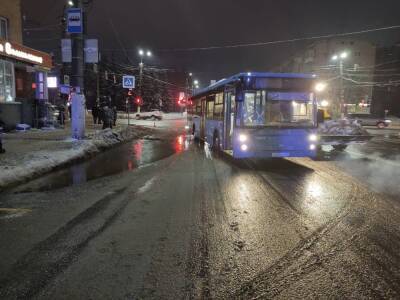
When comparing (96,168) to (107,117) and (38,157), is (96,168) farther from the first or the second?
(107,117)

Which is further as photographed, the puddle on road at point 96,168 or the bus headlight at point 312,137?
the bus headlight at point 312,137

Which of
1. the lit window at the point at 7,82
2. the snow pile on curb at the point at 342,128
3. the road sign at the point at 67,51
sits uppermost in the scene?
the road sign at the point at 67,51

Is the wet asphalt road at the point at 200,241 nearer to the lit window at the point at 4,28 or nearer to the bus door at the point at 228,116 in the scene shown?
the bus door at the point at 228,116

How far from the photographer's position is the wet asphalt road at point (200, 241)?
4039 millimetres

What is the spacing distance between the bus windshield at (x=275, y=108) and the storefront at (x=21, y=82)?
15.0m

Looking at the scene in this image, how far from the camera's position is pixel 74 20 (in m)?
17.2

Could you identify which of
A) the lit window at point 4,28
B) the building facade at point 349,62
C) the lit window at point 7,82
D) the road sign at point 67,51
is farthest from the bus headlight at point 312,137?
the building facade at point 349,62

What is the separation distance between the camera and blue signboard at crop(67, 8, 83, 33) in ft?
56.1

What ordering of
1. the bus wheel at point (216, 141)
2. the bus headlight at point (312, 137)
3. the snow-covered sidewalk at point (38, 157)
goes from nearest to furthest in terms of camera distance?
1. the snow-covered sidewalk at point (38, 157)
2. the bus headlight at point (312, 137)
3. the bus wheel at point (216, 141)

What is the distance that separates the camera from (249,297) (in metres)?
3.80

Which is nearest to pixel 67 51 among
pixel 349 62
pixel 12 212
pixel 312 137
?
pixel 312 137

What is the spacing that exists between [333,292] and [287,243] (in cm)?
146

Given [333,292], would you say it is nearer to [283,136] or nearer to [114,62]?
[283,136]

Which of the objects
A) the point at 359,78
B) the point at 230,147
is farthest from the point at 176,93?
the point at 230,147
